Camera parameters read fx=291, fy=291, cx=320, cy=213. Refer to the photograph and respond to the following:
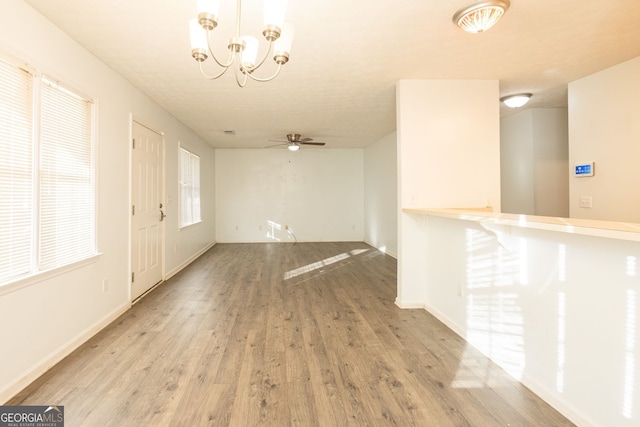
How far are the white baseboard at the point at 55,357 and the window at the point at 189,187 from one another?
261 centimetres

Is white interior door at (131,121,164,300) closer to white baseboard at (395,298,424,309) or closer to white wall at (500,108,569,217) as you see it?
white baseboard at (395,298,424,309)

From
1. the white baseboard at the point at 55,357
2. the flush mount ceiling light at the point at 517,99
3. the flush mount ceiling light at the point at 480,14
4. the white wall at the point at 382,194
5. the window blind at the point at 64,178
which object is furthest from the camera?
the white wall at the point at 382,194

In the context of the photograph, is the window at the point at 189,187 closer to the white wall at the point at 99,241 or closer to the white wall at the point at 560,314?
the white wall at the point at 99,241

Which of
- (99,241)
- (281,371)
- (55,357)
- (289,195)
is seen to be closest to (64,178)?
(99,241)

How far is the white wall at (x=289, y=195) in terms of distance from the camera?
26.1 feet

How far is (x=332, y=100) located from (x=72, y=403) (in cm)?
379

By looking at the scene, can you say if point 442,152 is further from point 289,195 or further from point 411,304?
point 289,195

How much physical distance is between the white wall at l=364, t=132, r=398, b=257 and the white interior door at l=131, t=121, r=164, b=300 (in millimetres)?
4131

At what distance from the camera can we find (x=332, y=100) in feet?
12.8

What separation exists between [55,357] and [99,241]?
1024 millimetres

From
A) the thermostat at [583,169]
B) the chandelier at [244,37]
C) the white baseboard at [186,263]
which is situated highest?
the chandelier at [244,37]

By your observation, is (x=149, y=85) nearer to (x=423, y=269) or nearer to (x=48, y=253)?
(x=48, y=253)

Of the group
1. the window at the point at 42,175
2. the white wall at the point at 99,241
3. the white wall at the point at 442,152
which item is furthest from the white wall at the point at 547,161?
the window at the point at 42,175

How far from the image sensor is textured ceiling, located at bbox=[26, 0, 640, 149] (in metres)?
2.04
